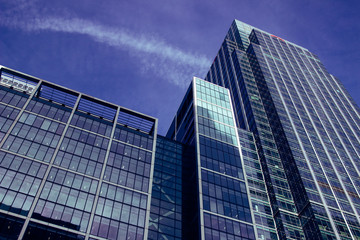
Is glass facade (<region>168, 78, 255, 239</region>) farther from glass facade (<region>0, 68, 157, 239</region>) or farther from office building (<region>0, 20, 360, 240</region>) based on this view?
glass facade (<region>0, 68, 157, 239</region>)

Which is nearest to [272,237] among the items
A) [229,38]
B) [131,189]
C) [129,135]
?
[131,189]

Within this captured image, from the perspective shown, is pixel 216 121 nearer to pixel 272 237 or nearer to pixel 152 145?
pixel 152 145

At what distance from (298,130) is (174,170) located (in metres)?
46.2

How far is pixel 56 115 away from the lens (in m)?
73.4

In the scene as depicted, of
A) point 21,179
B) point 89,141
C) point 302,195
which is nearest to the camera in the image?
point 21,179

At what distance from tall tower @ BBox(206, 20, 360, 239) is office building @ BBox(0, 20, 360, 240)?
43 cm

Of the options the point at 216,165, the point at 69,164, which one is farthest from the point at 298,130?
the point at 69,164

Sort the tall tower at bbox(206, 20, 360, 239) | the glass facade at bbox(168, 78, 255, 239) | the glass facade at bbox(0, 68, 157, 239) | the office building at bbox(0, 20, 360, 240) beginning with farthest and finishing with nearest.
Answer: the tall tower at bbox(206, 20, 360, 239) → the glass facade at bbox(168, 78, 255, 239) → the office building at bbox(0, 20, 360, 240) → the glass facade at bbox(0, 68, 157, 239)

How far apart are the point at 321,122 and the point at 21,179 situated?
3710 inches

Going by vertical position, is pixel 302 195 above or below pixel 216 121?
below

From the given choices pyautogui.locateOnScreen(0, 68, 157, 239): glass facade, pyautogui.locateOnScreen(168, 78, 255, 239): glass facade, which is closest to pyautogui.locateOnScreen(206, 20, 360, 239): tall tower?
pyautogui.locateOnScreen(168, 78, 255, 239): glass facade

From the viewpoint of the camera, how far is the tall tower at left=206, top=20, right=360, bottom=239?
80438 millimetres

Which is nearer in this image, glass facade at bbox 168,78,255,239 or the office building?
the office building

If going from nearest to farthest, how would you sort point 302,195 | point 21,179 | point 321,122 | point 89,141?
point 21,179 → point 89,141 → point 302,195 → point 321,122
